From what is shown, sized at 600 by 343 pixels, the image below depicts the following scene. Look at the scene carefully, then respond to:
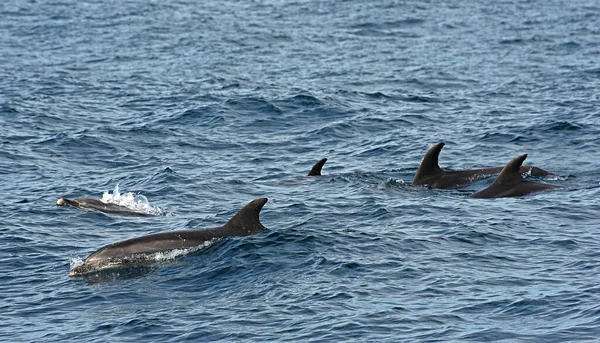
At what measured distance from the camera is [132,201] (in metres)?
Result: 23.0

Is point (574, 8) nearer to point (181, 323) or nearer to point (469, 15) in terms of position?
point (469, 15)

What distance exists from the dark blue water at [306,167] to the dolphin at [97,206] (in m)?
0.22

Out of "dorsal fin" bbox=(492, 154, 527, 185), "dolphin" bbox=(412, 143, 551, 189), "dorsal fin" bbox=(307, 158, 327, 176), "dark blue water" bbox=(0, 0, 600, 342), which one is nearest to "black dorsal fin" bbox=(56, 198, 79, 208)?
"dark blue water" bbox=(0, 0, 600, 342)

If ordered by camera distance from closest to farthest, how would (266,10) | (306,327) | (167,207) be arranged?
(306,327)
(167,207)
(266,10)

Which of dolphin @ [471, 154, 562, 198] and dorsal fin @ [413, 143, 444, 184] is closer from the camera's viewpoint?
dolphin @ [471, 154, 562, 198]

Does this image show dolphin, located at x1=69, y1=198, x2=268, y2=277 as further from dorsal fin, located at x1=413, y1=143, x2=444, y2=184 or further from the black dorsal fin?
dorsal fin, located at x1=413, y1=143, x2=444, y2=184

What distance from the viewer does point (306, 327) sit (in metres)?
14.8

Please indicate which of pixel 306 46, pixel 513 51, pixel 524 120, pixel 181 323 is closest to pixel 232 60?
pixel 306 46

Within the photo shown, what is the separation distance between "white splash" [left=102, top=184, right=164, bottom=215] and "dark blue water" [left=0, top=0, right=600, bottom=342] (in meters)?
0.30

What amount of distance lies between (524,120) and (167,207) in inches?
515

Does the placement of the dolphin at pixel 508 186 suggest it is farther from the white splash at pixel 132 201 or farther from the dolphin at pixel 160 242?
the white splash at pixel 132 201

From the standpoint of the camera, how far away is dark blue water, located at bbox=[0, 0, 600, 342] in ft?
50.9

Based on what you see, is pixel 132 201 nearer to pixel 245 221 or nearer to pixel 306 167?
pixel 245 221

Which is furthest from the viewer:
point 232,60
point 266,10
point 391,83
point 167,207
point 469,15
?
point 266,10
